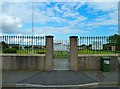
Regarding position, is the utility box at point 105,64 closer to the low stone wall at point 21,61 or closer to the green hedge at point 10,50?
the low stone wall at point 21,61

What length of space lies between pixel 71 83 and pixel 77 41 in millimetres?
5507

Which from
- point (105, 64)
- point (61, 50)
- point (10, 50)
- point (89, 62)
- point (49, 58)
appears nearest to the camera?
point (105, 64)

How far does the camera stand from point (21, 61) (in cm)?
1606

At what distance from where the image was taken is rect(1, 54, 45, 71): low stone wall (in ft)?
52.6

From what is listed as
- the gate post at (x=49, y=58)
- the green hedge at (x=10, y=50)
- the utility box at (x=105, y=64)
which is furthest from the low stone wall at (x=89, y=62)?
the green hedge at (x=10, y=50)

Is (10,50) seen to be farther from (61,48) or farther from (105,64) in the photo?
(105,64)

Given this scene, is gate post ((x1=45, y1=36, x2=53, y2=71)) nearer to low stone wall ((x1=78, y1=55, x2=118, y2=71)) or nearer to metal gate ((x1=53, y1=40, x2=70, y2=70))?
metal gate ((x1=53, y1=40, x2=70, y2=70))

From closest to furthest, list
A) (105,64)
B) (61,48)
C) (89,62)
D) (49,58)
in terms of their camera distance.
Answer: (105,64)
(49,58)
(89,62)
(61,48)

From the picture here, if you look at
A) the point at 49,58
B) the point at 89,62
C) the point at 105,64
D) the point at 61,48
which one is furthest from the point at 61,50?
the point at 105,64

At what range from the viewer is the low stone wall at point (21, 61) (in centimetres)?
1605

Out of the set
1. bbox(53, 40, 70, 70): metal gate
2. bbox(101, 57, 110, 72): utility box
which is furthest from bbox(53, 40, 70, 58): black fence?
bbox(101, 57, 110, 72): utility box

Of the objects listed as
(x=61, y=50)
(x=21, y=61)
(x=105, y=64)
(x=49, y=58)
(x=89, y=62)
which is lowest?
(x=105, y=64)

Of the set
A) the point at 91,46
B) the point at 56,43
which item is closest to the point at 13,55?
the point at 56,43

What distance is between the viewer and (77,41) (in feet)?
53.4
